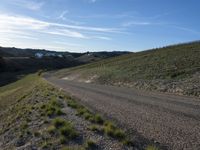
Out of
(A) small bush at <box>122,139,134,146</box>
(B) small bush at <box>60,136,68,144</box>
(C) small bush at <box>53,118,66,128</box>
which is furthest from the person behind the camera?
(C) small bush at <box>53,118,66,128</box>

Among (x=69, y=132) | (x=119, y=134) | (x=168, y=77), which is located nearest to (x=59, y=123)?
(x=69, y=132)

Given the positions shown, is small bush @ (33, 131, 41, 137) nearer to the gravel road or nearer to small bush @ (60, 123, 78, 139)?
small bush @ (60, 123, 78, 139)

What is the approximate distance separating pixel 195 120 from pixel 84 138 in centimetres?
570

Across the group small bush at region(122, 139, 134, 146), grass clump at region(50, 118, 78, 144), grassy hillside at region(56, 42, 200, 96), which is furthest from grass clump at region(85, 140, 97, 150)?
grassy hillside at region(56, 42, 200, 96)

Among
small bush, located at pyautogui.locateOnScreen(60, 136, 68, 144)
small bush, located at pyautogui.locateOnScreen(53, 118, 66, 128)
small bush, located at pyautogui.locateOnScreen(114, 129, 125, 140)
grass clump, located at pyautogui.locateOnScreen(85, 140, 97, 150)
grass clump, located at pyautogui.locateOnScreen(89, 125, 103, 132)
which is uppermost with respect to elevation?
small bush, located at pyautogui.locateOnScreen(114, 129, 125, 140)

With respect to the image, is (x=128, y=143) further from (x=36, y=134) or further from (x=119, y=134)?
(x=36, y=134)

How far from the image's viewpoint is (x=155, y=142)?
37.8 feet

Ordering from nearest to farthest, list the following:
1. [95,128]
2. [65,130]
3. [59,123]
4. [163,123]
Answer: [65,130] → [95,128] → [163,123] → [59,123]

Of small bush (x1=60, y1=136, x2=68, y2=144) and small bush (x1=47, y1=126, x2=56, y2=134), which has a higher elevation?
small bush (x1=60, y1=136, x2=68, y2=144)

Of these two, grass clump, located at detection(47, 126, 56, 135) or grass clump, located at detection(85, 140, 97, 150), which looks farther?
grass clump, located at detection(47, 126, 56, 135)

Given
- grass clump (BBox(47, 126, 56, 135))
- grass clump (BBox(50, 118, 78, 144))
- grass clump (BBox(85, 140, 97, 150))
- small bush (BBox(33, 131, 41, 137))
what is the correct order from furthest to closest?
small bush (BBox(33, 131, 41, 137))
grass clump (BBox(47, 126, 56, 135))
grass clump (BBox(50, 118, 78, 144))
grass clump (BBox(85, 140, 97, 150))

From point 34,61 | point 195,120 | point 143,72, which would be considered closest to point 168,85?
point 143,72

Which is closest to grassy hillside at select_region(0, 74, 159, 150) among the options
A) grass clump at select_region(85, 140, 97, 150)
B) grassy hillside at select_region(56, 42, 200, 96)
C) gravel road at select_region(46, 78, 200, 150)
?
grass clump at select_region(85, 140, 97, 150)

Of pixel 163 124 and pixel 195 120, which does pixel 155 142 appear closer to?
pixel 163 124
